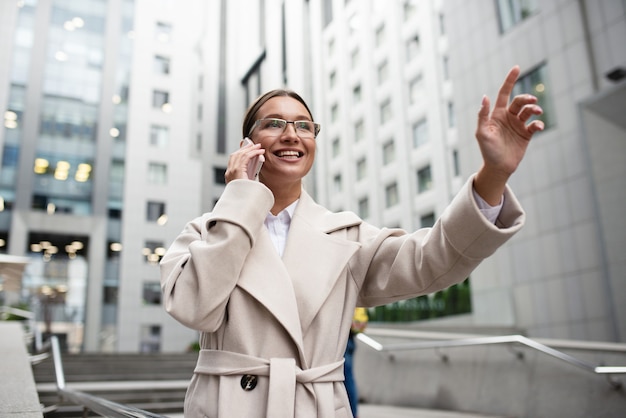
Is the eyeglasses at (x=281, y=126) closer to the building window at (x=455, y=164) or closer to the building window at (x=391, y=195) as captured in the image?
the building window at (x=455, y=164)

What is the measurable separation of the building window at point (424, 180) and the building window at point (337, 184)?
18.1ft

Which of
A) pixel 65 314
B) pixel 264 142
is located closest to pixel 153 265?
pixel 65 314

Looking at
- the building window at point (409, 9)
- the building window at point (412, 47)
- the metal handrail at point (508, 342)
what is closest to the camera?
the metal handrail at point (508, 342)

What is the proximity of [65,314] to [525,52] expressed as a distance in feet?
67.1

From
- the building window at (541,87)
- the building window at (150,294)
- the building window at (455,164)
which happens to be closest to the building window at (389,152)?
the building window at (455,164)

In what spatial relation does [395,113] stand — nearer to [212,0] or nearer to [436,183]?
[436,183]

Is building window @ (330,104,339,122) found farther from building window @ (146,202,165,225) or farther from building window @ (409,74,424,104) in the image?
building window @ (146,202,165,225)

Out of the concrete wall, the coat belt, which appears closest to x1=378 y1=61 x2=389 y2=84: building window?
the concrete wall

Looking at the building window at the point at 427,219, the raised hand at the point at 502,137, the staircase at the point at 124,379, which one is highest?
the building window at the point at 427,219

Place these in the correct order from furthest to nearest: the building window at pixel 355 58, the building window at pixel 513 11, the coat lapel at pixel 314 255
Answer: the building window at pixel 355 58 < the building window at pixel 513 11 < the coat lapel at pixel 314 255

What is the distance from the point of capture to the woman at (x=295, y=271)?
1.35 meters

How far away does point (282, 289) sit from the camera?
57.2 inches

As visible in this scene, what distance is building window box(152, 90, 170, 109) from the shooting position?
28.2m

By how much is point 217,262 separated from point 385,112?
82.4 feet
